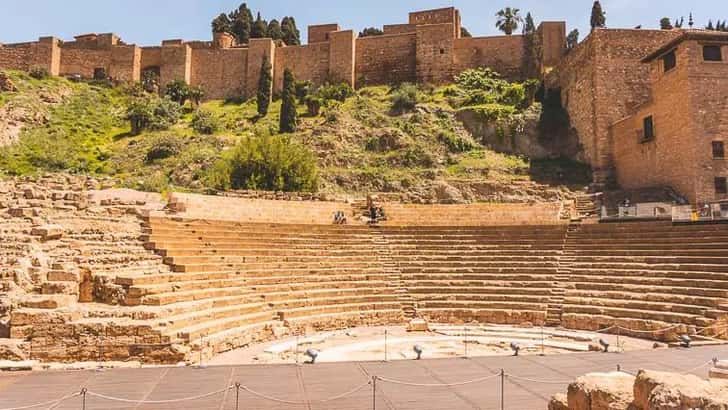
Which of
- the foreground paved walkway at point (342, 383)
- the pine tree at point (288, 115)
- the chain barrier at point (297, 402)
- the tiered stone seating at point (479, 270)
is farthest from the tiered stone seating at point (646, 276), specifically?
the pine tree at point (288, 115)

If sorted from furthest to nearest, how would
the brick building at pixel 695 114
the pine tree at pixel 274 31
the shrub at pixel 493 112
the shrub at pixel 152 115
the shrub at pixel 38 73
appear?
the pine tree at pixel 274 31 → the shrub at pixel 38 73 → the shrub at pixel 152 115 → the shrub at pixel 493 112 → the brick building at pixel 695 114

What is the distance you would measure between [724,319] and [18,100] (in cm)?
4201

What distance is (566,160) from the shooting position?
29.8 meters

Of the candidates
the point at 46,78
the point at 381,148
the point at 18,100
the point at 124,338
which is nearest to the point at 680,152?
the point at 381,148

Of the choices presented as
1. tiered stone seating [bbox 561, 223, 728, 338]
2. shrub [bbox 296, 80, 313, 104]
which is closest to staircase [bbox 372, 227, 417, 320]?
tiered stone seating [bbox 561, 223, 728, 338]

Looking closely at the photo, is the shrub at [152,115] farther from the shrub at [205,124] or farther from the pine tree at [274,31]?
the pine tree at [274,31]

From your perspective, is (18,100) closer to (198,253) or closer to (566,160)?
(198,253)

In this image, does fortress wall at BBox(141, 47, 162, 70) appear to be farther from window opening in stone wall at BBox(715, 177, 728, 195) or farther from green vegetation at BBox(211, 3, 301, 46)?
window opening in stone wall at BBox(715, 177, 728, 195)

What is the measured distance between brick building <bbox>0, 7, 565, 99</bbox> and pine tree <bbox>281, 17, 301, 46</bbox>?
257 inches

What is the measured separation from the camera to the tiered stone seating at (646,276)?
39.8ft

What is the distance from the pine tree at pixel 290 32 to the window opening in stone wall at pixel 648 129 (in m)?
35.8

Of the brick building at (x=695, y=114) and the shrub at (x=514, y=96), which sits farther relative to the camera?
the shrub at (x=514, y=96)

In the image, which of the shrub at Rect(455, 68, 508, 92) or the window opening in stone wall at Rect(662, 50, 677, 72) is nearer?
the window opening in stone wall at Rect(662, 50, 677, 72)

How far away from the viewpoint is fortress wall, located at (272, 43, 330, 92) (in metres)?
41.9
